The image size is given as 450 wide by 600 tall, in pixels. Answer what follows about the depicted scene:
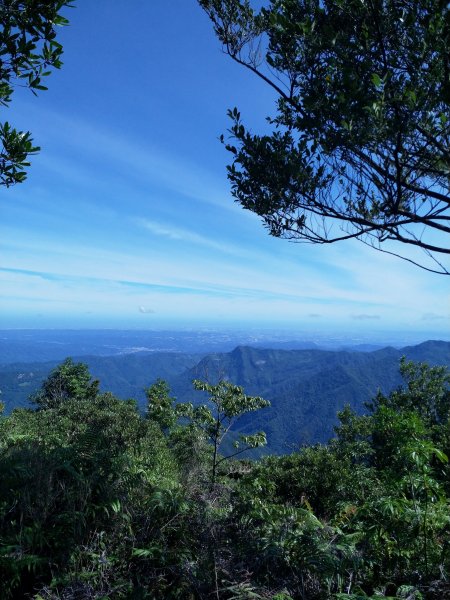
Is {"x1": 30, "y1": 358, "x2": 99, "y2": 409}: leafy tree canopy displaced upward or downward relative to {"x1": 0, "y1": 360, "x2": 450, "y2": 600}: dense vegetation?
downward

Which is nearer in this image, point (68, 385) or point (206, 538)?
point (206, 538)

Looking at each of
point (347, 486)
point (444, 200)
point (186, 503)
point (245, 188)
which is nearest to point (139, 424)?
point (347, 486)

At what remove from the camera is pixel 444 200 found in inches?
159

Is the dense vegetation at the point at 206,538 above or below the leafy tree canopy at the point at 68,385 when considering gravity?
above

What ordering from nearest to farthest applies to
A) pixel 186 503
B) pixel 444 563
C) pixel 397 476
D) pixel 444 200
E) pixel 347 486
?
pixel 444 563, pixel 397 476, pixel 444 200, pixel 186 503, pixel 347 486

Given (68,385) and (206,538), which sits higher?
(206,538)

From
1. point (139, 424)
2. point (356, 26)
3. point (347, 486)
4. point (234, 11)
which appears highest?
point (234, 11)

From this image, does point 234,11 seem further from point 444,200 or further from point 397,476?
point 397,476

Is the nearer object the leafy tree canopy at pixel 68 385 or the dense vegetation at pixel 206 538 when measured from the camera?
the dense vegetation at pixel 206 538

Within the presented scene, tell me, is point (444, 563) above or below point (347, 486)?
above

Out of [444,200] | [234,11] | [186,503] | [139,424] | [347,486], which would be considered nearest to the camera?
[444,200]

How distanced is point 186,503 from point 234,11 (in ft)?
21.2

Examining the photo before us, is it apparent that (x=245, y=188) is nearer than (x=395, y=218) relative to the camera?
No

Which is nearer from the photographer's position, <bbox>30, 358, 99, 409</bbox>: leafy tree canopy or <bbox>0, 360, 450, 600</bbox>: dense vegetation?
<bbox>0, 360, 450, 600</bbox>: dense vegetation
